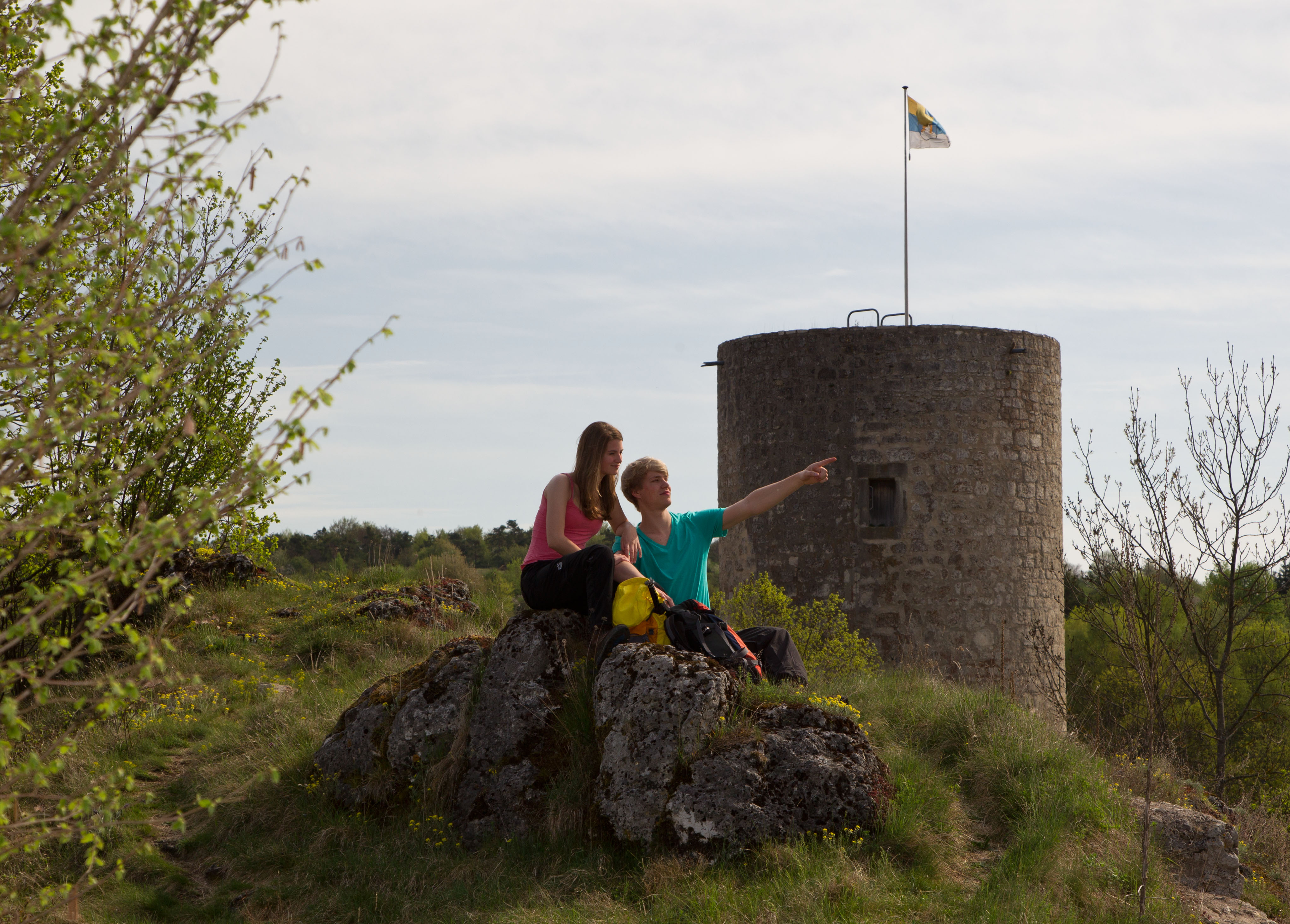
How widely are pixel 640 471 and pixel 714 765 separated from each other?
184 cm

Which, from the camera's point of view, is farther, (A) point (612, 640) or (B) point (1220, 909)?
(A) point (612, 640)

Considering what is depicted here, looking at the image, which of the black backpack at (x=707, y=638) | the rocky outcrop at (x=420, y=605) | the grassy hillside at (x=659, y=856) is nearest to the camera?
the grassy hillside at (x=659, y=856)

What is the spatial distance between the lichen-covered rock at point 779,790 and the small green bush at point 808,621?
511cm

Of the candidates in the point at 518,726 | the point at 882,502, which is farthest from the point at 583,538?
the point at 882,502

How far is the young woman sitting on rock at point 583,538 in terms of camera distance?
19.1 feet

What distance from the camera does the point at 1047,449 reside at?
11977mm

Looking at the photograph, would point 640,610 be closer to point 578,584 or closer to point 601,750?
point 578,584

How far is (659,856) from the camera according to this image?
4879 millimetres

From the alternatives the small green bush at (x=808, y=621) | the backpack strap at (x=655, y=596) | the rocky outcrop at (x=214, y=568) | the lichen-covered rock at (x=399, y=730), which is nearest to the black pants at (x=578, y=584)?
the backpack strap at (x=655, y=596)

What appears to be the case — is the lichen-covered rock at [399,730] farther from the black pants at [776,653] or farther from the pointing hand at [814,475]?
the pointing hand at [814,475]

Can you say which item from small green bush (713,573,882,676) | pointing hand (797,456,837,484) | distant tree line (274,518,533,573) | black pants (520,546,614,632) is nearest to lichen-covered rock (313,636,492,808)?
black pants (520,546,614,632)

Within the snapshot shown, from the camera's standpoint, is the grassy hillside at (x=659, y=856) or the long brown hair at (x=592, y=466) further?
the long brown hair at (x=592, y=466)

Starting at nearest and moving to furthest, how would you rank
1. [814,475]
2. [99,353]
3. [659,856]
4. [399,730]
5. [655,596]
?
1. [99,353]
2. [659,856]
3. [655,596]
4. [399,730]
5. [814,475]

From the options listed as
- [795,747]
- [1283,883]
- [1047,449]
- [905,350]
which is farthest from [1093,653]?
[795,747]
